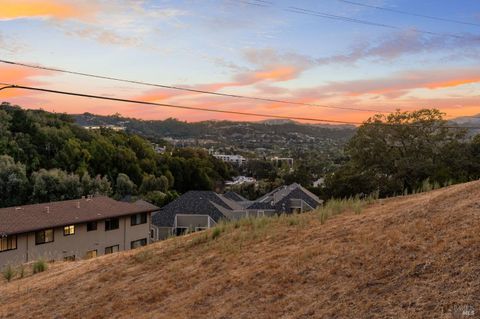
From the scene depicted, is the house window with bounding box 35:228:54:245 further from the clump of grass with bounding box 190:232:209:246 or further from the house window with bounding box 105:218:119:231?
the clump of grass with bounding box 190:232:209:246

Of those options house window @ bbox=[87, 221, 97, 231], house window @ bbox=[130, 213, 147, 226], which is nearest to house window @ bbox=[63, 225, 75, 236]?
house window @ bbox=[87, 221, 97, 231]

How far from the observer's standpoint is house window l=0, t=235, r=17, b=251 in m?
30.4

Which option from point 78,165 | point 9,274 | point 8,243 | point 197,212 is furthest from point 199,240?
point 78,165

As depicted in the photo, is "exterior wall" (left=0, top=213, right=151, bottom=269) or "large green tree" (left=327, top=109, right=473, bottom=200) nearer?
"exterior wall" (left=0, top=213, right=151, bottom=269)

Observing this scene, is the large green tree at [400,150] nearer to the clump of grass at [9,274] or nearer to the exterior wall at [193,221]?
the exterior wall at [193,221]

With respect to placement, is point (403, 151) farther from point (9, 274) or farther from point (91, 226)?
point (9, 274)

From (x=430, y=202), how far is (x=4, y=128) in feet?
260

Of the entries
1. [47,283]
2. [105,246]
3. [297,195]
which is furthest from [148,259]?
[297,195]

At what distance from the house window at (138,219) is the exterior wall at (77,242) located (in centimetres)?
26

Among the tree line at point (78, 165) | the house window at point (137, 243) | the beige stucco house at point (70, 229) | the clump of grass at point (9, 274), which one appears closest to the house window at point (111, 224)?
the beige stucco house at point (70, 229)

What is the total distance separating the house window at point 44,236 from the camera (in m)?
32.8

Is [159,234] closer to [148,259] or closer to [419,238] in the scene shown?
[148,259]

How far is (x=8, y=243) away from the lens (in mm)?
30750

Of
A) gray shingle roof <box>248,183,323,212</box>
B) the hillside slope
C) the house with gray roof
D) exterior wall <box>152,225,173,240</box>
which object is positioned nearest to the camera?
the hillside slope
